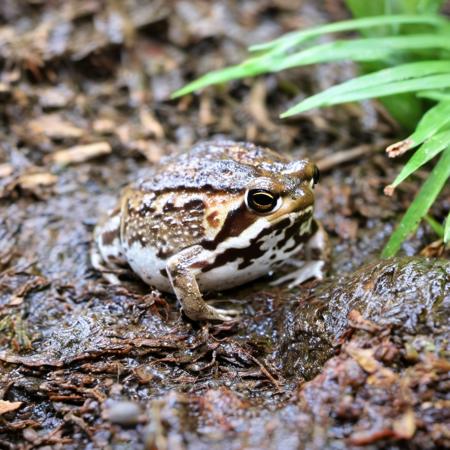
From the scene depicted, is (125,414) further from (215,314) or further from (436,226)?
(436,226)

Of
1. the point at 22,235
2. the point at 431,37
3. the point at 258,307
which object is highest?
the point at 431,37

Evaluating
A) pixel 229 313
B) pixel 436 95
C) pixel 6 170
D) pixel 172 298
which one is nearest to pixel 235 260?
pixel 229 313

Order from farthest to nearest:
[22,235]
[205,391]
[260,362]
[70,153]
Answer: [70,153] → [22,235] → [260,362] → [205,391]

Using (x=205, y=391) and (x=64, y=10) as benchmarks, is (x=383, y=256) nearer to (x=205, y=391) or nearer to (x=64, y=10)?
(x=205, y=391)

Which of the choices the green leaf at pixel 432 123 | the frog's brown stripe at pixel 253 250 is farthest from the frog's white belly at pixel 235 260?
the green leaf at pixel 432 123

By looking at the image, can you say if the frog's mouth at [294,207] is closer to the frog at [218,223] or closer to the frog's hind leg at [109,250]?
the frog at [218,223]

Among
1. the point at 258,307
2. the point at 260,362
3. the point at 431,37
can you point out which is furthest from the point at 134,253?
the point at 431,37

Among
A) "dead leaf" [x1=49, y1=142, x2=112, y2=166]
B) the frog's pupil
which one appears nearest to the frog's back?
the frog's pupil
